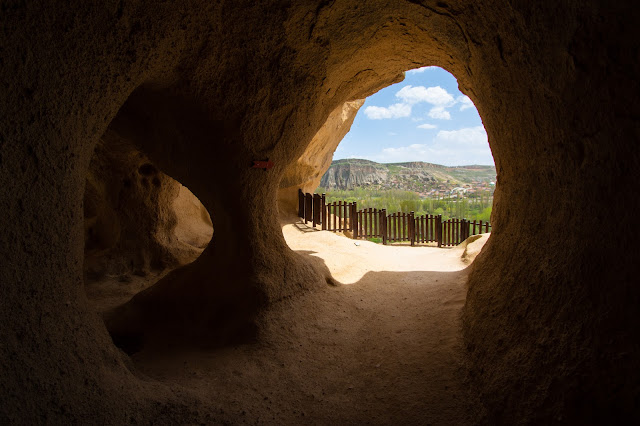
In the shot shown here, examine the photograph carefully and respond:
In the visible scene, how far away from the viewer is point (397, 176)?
155 feet

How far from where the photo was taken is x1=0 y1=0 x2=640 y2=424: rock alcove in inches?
62.1

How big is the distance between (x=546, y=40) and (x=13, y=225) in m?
2.81

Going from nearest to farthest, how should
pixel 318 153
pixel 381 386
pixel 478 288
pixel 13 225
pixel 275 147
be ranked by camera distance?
pixel 13 225, pixel 381 386, pixel 478 288, pixel 275 147, pixel 318 153

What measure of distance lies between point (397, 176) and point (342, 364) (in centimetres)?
4574

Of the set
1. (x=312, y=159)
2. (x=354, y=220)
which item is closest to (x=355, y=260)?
(x=354, y=220)

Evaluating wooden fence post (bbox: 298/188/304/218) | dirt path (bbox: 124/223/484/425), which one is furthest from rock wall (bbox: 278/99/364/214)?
dirt path (bbox: 124/223/484/425)

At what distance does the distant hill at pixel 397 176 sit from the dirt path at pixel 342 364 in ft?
128

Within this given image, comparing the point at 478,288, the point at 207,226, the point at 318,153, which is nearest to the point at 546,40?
the point at 478,288

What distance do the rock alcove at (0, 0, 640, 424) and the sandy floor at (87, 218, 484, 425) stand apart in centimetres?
26

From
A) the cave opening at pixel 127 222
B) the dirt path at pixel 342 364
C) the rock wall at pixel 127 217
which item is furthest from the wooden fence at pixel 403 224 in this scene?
the dirt path at pixel 342 364

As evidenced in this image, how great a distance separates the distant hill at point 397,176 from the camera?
4425cm

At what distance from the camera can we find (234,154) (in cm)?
380

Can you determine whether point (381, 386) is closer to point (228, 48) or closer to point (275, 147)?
point (275, 147)

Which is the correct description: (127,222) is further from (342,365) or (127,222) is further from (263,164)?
(342,365)
